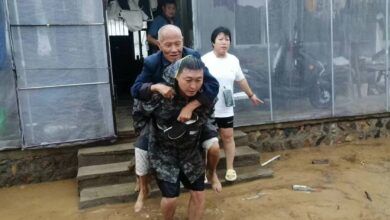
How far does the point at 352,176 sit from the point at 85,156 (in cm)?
301

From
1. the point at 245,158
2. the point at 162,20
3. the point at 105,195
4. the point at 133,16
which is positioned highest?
the point at 133,16

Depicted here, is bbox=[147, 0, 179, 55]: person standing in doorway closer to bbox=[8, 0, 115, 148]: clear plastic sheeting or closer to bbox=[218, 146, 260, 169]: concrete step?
bbox=[8, 0, 115, 148]: clear plastic sheeting

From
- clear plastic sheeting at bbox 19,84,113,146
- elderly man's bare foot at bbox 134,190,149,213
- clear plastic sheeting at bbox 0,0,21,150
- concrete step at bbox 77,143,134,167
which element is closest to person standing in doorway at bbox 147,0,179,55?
clear plastic sheeting at bbox 19,84,113,146

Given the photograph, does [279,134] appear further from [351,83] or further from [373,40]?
[373,40]

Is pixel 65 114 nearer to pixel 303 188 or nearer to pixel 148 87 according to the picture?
pixel 148 87

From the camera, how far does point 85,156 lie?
423 cm

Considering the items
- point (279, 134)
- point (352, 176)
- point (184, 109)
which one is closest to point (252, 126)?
point (279, 134)

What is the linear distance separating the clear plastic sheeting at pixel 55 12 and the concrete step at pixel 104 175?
65.3 inches

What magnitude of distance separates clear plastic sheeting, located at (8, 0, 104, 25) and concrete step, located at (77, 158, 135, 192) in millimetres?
1657

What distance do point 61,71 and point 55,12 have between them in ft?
2.13

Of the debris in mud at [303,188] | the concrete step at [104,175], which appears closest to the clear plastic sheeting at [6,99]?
the concrete step at [104,175]

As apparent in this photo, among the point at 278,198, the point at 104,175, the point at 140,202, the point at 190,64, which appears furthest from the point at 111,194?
the point at 190,64

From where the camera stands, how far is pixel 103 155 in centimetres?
426

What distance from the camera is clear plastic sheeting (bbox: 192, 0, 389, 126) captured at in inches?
192
